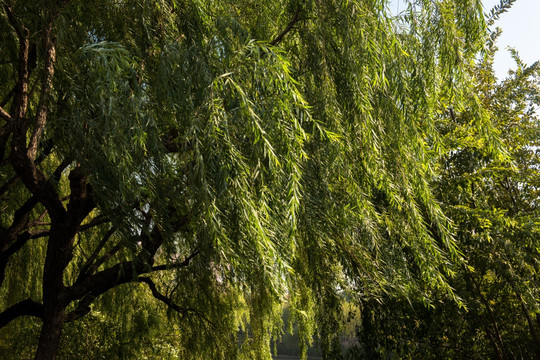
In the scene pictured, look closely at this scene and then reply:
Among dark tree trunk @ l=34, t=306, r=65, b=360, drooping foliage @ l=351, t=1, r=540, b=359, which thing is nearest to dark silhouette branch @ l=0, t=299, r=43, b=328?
dark tree trunk @ l=34, t=306, r=65, b=360

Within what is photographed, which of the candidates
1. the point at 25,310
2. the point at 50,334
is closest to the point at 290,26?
the point at 50,334

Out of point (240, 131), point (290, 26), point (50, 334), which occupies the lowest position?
point (50, 334)

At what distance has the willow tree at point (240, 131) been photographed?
262 centimetres

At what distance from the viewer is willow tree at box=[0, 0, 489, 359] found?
2619 millimetres

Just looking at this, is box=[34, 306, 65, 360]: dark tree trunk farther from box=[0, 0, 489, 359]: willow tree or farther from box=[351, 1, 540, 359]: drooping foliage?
box=[351, 1, 540, 359]: drooping foliage

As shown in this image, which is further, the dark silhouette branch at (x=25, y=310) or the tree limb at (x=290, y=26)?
the dark silhouette branch at (x=25, y=310)

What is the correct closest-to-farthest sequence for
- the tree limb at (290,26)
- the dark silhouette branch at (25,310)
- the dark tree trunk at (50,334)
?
the tree limb at (290,26)
the dark tree trunk at (50,334)
the dark silhouette branch at (25,310)

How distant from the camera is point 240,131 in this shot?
273 cm

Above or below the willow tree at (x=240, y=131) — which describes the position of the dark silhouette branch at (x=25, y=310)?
below

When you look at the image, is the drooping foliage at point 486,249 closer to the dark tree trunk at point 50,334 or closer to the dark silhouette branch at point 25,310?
the dark tree trunk at point 50,334

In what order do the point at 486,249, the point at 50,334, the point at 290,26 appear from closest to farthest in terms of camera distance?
the point at 290,26 < the point at 50,334 < the point at 486,249

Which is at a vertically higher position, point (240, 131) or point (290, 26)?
point (290, 26)

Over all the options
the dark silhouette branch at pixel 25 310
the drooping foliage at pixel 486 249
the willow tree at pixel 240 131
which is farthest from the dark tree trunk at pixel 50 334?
the drooping foliage at pixel 486 249

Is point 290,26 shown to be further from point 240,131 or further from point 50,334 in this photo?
point 50,334
